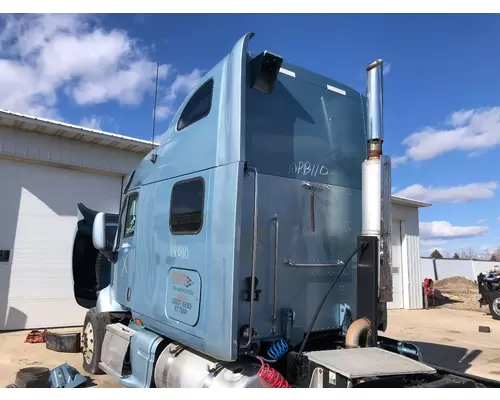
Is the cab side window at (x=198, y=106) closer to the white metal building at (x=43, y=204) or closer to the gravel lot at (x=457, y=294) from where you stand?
the white metal building at (x=43, y=204)

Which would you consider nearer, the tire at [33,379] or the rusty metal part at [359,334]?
the rusty metal part at [359,334]

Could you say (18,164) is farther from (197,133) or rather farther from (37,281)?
(197,133)

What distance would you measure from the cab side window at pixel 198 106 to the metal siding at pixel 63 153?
18.9 feet

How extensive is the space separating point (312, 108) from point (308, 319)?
81.9 inches

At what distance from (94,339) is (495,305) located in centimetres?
1288

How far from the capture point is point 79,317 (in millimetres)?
9320

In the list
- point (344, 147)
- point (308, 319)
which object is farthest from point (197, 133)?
point (308, 319)

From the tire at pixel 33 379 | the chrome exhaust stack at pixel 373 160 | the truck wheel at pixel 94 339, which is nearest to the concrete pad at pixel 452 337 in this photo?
the chrome exhaust stack at pixel 373 160

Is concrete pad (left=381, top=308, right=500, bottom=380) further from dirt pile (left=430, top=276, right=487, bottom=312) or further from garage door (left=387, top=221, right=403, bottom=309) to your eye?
dirt pile (left=430, top=276, right=487, bottom=312)

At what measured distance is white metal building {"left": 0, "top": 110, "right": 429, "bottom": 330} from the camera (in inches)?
339

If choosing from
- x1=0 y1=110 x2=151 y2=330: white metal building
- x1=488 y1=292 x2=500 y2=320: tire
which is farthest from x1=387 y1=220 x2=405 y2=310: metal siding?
x1=0 y1=110 x2=151 y2=330: white metal building

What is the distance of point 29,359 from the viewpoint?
21.5 ft

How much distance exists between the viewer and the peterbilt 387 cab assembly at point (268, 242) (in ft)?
11.4

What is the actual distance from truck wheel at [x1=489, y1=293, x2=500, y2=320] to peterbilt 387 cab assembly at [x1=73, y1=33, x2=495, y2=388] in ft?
38.0
